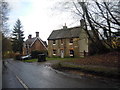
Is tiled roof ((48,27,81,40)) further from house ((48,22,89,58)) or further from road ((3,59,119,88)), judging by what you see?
road ((3,59,119,88))

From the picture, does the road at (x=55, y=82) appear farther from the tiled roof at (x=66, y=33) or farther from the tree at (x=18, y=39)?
the tree at (x=18, y=39)

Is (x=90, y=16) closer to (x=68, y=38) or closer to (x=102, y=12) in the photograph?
(x=102, y=12)

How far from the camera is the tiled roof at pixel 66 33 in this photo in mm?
40109

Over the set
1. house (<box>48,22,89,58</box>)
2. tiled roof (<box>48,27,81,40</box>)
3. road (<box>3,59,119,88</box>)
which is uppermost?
tiled roof (<box>48,27,81,40</box>)

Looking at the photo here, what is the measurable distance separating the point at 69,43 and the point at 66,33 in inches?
144

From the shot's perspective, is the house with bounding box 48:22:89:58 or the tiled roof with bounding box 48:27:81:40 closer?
the house with bounding box 48:22:89:58

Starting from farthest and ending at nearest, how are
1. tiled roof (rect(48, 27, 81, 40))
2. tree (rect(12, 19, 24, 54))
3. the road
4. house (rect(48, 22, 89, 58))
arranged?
tree (rect(12, 19, 24, 54)), tiled roof (rect(48, 27, 81, 40)), house (rect(48, 22, 89, 58)), the road

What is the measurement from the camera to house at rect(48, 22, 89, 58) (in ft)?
125

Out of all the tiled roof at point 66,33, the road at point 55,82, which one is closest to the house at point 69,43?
the tiled roof at point 66,33

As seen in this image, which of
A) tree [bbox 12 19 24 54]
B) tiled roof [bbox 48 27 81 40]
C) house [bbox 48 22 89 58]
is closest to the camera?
house [bbox 48 22 89 58]

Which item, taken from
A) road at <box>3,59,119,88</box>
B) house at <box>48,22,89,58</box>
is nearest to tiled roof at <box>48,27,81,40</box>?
house at <box>48,22,89,58</box>

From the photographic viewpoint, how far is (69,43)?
1607 inches

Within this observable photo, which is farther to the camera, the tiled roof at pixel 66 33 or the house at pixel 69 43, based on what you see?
the tiled roof at pixel 66 33

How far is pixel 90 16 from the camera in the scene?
75.8ft
